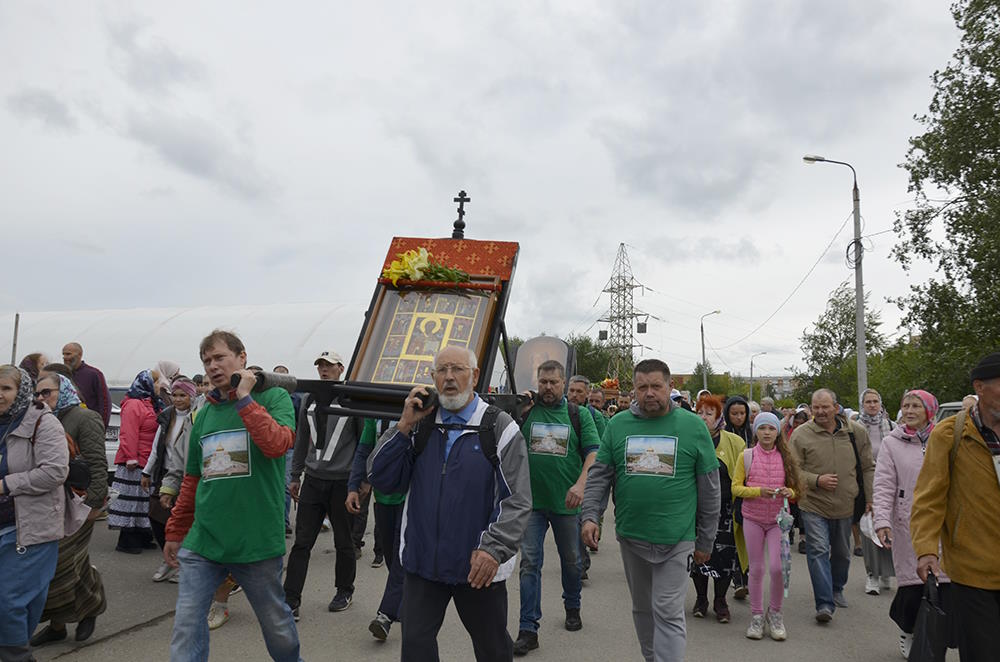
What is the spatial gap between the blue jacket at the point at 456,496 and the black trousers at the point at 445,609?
0.10 meters

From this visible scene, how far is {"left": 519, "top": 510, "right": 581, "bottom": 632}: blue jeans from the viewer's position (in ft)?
18.3

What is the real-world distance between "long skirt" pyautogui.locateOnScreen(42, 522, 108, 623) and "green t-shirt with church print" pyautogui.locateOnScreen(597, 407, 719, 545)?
11.9 ft

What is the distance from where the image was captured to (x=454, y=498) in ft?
11.1

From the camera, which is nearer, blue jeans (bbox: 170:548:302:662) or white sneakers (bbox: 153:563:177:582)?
blue jeans (bbox: 170:548:302:662)

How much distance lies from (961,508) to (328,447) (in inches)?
180

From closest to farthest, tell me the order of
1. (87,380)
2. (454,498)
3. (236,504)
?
1. (454,498)
2. (236,504)
3. (87,380)

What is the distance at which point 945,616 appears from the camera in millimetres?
3750

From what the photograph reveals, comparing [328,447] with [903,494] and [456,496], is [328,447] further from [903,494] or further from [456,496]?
[903,494]

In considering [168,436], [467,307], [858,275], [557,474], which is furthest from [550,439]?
A: [858,275]

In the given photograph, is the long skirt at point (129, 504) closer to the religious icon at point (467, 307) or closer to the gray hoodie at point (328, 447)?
the gray hoodie at point (328, 447)

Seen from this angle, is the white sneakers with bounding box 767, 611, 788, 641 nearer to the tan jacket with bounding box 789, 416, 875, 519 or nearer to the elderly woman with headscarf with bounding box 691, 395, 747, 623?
the elderly woman with headscarf with bounding box 691, 395, 747, 623

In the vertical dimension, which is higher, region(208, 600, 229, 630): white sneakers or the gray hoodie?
the gray hoodie

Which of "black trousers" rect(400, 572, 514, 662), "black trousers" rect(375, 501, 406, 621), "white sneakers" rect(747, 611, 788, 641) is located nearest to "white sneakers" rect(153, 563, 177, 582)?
"black trousers" rect(375, 501, 406, 621)

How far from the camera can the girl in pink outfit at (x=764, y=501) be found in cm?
603
